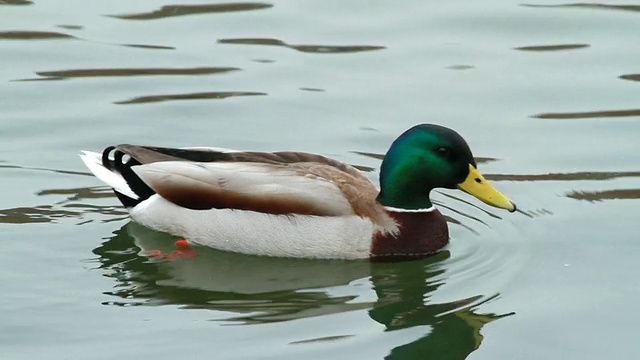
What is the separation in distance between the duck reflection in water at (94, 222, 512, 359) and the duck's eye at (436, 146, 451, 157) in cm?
66

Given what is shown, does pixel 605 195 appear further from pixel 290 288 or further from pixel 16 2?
pixel 16 2

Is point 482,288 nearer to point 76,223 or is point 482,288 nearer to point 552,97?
point 76,223

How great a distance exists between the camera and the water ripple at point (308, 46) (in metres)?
13.6

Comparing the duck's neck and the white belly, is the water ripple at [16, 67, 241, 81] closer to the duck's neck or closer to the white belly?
the white belly

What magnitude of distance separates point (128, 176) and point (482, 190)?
2.34 m

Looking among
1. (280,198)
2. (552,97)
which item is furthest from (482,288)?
(552,97)

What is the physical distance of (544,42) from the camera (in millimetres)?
13828

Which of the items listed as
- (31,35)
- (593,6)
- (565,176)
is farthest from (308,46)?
(565,176)

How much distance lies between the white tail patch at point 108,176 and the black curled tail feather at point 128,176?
0.07 feet

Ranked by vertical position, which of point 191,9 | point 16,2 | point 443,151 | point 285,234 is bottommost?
point 285,234

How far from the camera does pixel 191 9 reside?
14461 millimetres

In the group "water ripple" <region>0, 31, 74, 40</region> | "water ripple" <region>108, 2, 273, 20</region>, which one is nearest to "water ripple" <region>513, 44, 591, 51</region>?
"water ripple" <region>108, 2, 273, 20</region>

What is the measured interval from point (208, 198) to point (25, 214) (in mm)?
1276

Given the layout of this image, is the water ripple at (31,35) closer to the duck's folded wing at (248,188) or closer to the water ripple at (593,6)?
the duck's folded wing at (248,188)
